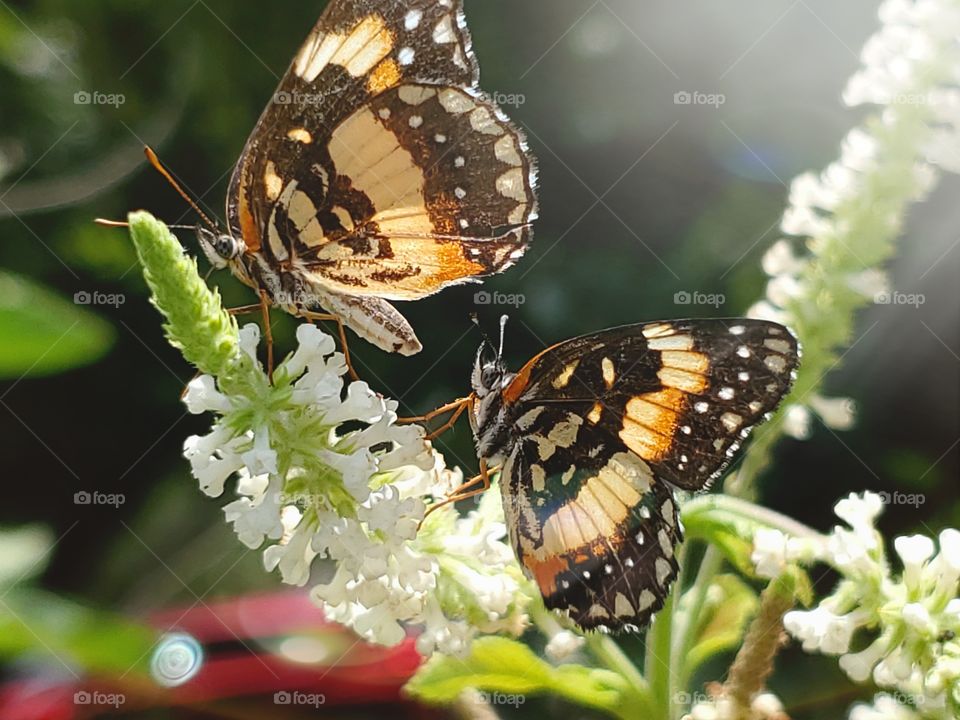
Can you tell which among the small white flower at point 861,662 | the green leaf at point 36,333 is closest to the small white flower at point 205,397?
the green leaf at point 36,333

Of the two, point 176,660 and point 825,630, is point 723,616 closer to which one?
point 825,630

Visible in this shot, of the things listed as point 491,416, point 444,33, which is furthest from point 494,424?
point 444,33

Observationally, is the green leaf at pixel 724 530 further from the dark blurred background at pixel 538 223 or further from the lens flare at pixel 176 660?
the lens flare at pixel 176 660

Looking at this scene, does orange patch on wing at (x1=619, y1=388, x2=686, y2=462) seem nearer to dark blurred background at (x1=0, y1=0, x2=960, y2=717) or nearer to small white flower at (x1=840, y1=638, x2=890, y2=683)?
small white flower at (x1=840, y1=638, x2=890, y2=683)

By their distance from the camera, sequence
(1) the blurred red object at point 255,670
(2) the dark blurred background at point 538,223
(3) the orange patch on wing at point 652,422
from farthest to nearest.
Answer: (2) the dark blurred background at point 538,223, (1) the blurred red object at point 255,670, (3) the orange patch on wing at point 652,422

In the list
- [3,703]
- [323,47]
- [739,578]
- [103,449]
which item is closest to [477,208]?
[323,47]
